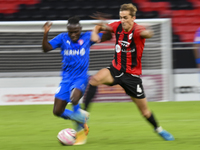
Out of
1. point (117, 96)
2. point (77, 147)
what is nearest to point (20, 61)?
point (117, 96)

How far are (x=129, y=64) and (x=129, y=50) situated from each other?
0.58ft

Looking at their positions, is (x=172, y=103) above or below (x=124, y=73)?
below

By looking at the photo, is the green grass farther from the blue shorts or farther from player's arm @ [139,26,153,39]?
player's arm @ [139,26,153,39]

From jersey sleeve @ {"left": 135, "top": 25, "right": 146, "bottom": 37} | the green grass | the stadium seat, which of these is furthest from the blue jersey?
the stadium seat

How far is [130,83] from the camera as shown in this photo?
4840 mm

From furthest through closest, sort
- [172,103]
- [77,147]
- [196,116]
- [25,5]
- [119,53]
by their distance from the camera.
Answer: [25,5] < [172,103] < [196,116] < [119,53] < [77,147]

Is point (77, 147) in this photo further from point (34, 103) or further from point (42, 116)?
point (34, 103)

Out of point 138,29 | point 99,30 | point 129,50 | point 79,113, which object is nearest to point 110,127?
point 79,113

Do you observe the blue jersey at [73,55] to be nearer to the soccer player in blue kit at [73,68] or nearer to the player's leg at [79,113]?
the soccer player in blue kit at [73,68]

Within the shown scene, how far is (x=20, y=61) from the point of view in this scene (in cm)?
915

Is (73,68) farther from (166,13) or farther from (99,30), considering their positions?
(166,13)

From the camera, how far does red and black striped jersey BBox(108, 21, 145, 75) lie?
484 cm

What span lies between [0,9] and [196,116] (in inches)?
268

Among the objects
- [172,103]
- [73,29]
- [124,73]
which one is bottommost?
[172,103]
